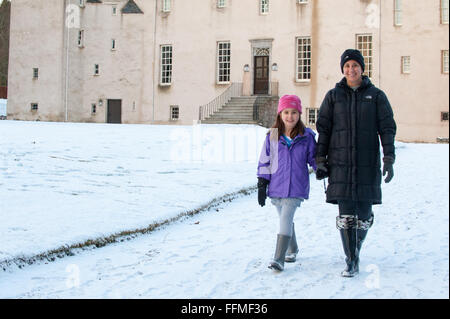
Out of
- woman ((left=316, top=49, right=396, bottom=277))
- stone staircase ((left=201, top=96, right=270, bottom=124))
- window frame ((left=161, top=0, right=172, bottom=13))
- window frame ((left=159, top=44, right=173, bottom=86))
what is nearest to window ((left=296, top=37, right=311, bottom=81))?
stone staircase ((left=201, top=96, right=270, bottom=124))

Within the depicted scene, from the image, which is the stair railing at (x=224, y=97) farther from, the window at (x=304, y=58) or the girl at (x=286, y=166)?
the girl at (x=286, y=166)

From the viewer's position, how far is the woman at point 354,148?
5.08 m

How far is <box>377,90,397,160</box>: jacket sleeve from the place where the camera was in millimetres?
5057

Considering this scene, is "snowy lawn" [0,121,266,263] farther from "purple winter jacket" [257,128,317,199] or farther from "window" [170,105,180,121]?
"window" [170,105,180,121]

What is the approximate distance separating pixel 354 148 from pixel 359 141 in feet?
0.26

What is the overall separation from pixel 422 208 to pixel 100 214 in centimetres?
465

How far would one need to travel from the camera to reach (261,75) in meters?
30.2

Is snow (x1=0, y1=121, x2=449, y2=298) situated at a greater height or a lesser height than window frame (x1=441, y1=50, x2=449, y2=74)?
lesser

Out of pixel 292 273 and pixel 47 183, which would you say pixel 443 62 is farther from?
pixel 292 273

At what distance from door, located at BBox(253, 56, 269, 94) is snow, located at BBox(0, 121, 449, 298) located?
55.3 ft

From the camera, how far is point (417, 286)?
15.3ft

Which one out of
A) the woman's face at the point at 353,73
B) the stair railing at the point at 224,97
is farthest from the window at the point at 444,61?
the woman's face at the point at 353,73

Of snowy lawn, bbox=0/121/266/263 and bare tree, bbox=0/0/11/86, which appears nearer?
snowy lawn, bbox=0/121/266/263

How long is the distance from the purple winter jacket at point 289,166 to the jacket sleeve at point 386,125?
0.65 m
